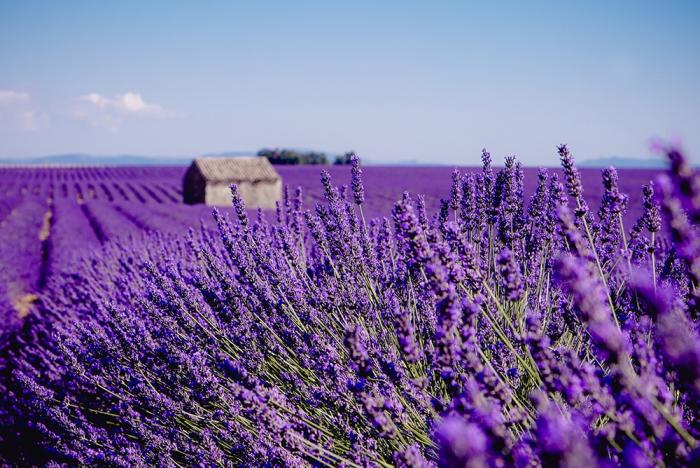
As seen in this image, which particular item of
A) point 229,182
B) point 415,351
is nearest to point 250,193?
point 229,182

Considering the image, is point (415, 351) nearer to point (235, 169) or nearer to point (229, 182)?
point (229, 182)

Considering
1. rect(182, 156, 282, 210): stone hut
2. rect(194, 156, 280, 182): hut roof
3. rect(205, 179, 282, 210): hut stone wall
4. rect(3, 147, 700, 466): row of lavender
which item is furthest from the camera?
rect(194, 156, 280, 182): hut roof

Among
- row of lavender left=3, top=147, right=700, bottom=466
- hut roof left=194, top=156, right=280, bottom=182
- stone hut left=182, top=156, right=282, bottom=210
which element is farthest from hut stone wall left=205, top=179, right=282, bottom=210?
row of lavender left=3, top=147, right=700, bottom=466

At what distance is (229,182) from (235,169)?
4.69 feet

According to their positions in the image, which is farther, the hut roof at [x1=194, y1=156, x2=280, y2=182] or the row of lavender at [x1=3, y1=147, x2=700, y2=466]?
the hut roof at [x1=194, y1=156, x2=280, y2=182]

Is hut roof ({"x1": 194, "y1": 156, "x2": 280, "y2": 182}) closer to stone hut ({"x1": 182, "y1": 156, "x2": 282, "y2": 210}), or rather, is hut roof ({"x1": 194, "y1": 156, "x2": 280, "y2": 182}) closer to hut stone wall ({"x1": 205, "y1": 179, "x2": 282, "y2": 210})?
stone hut ({"x1": 182, "y1": 156, "x2": 282, "y2": 210})

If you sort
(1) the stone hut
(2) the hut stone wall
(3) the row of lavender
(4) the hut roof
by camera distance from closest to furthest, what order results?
(3) the row of lavender → (2) the hut stone wall → (1) the stone hut → (4) the hut roof

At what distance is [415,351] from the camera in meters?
1.07

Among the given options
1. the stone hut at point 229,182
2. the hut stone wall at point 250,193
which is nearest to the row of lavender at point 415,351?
the hut stone wall at point 250,193

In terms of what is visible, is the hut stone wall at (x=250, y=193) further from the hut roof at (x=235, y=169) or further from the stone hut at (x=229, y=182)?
the hut roof at (x=235, y=169)

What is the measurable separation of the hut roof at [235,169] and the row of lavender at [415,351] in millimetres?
18423

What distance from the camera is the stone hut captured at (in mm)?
20859

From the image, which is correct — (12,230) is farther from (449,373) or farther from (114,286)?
(449,373)

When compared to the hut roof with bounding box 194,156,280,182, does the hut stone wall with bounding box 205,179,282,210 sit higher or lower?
lower
